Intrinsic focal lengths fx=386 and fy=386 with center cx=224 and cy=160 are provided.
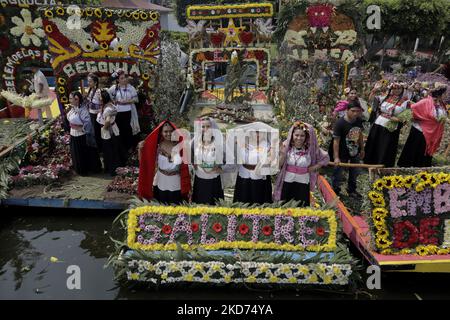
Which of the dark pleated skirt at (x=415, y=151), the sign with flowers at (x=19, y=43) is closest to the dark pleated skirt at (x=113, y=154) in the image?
the sign with flowers at (x=19, y=43)

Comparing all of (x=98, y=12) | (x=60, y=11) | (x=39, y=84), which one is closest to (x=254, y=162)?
(x=98, y=12)

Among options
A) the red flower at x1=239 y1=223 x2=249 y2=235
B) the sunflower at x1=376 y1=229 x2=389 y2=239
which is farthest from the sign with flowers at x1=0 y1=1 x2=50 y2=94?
the sunflower at x1=376 y1=229 x2=389 y2=239

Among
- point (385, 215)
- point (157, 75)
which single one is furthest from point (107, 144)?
point (385, 215)

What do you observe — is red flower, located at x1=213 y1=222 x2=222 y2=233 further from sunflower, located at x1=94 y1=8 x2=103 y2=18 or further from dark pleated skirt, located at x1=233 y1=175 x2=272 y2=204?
sunflower, located at x1=94 y1=8 x2=103 y2=18

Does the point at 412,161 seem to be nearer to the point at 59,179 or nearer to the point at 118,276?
the point at 118,276

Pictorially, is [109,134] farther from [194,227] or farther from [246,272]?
[246,272]

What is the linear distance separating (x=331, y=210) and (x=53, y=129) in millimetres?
6706

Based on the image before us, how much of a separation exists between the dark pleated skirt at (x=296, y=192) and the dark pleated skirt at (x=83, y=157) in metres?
4.20

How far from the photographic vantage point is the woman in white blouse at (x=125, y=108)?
25.6ft

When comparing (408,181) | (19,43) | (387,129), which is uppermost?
(19,43)

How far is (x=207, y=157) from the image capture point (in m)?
5.12

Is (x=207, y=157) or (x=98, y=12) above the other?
(x=98, y=12)

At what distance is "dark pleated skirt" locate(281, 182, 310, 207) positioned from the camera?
5391 mm

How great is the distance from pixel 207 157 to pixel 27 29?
6.78 metres
